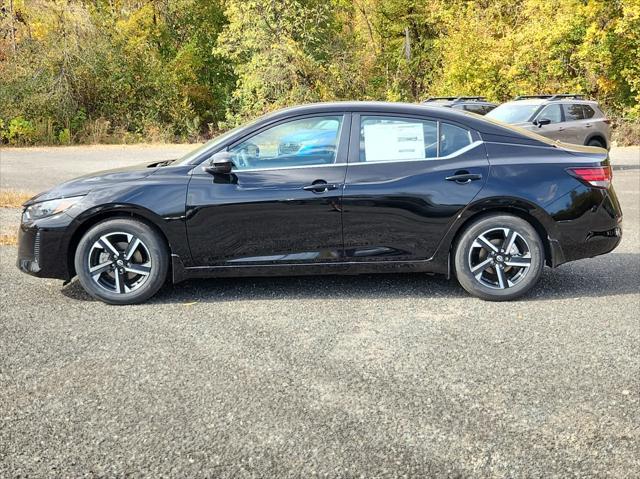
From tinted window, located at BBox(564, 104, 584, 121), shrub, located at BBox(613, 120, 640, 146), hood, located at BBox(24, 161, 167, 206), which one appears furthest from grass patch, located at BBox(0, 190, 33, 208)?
shrub, located at BBox(613, 120, 640, 146)

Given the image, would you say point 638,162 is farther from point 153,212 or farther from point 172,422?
point 172,422

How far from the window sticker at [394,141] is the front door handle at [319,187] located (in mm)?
409

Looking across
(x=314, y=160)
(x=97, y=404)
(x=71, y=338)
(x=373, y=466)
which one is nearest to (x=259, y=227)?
(x=314, y=160)

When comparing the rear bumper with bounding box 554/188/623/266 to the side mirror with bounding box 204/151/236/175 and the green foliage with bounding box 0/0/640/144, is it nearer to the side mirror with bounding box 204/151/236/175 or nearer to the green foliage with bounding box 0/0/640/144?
the side mirror with bounding box 204/151/236/175

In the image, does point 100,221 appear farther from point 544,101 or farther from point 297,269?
point 544,101

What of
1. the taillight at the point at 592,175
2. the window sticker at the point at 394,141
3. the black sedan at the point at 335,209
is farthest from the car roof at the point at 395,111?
the taillight at the point at 592,175

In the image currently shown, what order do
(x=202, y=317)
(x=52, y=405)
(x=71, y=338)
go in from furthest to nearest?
(x=202, y=317) < (x=71, y=338) < (x=52, y=405)

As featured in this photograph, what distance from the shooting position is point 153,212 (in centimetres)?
559

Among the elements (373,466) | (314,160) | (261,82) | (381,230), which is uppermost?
(261,82)

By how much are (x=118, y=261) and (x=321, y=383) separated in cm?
238

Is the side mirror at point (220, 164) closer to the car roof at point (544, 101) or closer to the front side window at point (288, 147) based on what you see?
the front side window at point (288, 147)

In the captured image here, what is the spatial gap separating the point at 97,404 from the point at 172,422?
1.59ft

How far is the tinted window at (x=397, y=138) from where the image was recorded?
19.0 feet

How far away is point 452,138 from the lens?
5848mm
